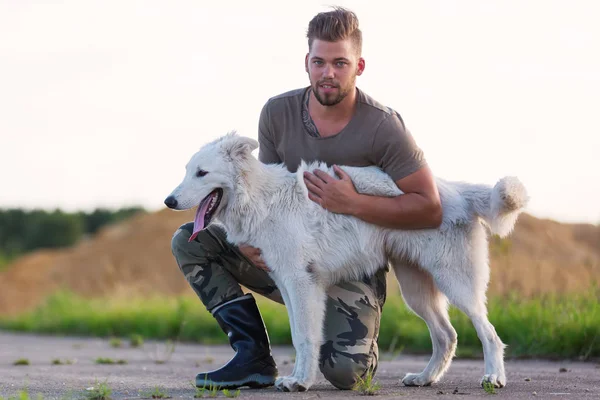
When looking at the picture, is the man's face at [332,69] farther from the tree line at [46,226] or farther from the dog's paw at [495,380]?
the tree line at [46,226]

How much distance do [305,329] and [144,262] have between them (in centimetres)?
2034

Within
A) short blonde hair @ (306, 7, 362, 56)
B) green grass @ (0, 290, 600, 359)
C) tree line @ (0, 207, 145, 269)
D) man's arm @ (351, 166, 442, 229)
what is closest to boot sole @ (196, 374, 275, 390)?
man's arm @ (351, 166, 442, 229)

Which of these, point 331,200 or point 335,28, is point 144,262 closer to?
point 331,200

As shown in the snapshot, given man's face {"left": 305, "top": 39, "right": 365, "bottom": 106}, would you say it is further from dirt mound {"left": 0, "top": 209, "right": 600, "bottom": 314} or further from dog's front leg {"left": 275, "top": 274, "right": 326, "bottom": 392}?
dirt mound {"left": 0, "top": 209, "right": 600, "bottom": 314}

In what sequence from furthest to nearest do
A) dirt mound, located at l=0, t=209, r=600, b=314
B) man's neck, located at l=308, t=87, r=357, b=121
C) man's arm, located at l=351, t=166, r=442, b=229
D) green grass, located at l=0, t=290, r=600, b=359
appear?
dirt mound, located at l=0, t=209, r=600, b=314 < green grass, located at l=0, t=290, r=600, b=359 < man's neck, located at l=308, t=87, r=357, b=121 < man's arm, located at l=351, t=166, r=442, b=229

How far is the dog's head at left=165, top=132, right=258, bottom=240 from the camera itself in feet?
16.3

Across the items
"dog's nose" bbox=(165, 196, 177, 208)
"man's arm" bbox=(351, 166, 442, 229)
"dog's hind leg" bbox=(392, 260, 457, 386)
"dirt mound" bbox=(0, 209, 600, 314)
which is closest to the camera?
"dog's nose" bbox=(165, 196, 177, 208)

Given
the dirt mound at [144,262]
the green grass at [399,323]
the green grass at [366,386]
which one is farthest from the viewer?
the dirt mound at [144,262]

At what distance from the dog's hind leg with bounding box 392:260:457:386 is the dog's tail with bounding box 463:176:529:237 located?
23.7 inches

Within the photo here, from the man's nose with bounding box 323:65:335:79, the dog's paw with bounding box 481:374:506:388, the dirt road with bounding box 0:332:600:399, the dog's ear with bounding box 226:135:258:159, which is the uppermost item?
the man's nose with bounding box 323:65:335:79

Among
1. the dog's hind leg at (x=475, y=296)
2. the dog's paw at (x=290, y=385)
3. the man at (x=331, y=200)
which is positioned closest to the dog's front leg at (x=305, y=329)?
the dog's paw at (x=290, y=385)

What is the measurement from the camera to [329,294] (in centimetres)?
538

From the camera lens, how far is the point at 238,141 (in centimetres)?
509

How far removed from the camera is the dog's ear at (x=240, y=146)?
509cm
